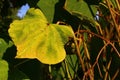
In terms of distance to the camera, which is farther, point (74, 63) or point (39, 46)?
point (74, 63)

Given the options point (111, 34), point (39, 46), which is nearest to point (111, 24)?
point (111, 34)

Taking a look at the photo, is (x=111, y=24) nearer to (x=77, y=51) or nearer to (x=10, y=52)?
(x=77, y=51)

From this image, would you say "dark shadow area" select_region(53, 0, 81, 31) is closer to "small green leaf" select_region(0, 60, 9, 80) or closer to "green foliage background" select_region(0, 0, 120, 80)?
"green foliage background" select_region(0, 0, 120, 80)

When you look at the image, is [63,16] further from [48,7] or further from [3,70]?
[3,70]

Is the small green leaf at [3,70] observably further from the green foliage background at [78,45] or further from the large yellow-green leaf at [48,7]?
the large yellow-green leaf at [48,7]

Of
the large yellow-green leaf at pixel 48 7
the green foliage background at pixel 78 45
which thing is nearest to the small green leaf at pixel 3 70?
the green foliage background at pixel 78 45

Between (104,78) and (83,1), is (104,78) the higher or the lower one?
the lower one

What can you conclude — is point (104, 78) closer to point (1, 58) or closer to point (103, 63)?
point (103, 63)
